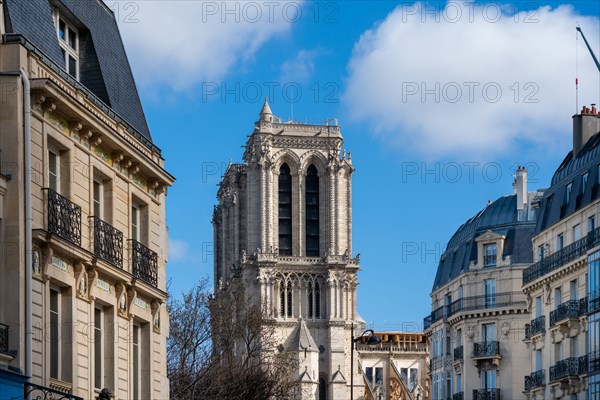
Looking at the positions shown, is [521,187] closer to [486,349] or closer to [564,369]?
[486,349]

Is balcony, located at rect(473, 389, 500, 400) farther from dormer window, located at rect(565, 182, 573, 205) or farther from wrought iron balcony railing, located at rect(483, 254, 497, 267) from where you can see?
dormer window, located at rect(565, 182, 573, 205)

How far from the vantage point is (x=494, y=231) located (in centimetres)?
7675

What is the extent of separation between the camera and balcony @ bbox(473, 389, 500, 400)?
7369 cm

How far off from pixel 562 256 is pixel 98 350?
32991 millimetres

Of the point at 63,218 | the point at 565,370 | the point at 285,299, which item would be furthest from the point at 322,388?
the point at 63,218

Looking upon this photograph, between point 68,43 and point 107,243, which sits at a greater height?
point 68,43

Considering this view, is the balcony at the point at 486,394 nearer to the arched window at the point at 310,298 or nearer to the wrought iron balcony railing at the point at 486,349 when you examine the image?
the wrought iron balcony railing at the point at 486,349

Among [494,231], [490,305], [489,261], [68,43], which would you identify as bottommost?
[68,43]

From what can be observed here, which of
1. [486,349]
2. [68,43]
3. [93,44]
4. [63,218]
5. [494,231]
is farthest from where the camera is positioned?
[494,231]

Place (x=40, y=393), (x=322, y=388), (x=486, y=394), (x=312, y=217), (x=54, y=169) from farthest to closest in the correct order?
(x=312, y=217)
(x=322, y=388)
(x=486, y=394)
(x=54, y=169)
(x=40, y=393)

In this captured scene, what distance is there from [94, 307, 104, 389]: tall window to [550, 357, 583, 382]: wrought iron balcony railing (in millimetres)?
30725

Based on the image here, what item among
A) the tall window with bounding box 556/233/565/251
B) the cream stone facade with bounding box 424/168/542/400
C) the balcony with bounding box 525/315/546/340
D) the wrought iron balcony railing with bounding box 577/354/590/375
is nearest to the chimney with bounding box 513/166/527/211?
the cream stone facade with bounding box 424/168/542/400

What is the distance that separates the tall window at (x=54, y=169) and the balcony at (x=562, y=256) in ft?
100

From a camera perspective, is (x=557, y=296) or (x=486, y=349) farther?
(x=486, y=349)
